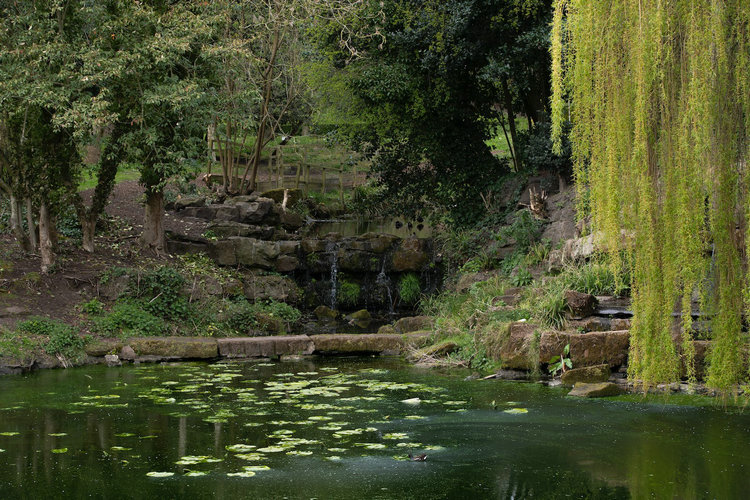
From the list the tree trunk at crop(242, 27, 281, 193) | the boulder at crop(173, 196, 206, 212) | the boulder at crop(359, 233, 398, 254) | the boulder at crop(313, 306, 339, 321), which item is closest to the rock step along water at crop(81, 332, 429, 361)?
the boulder at crop(313, 306, 339, 321)

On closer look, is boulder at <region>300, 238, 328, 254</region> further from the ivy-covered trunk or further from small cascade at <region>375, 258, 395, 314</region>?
the ivy-covered trunk

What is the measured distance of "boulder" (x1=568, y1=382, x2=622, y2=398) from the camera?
9.73 meters

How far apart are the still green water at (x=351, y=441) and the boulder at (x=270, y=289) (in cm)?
645

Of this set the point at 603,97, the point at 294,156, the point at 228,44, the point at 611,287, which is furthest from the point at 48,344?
the point at 294,156

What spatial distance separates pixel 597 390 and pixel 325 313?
9.58m

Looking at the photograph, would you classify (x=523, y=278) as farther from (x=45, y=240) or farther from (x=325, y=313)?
(x=45, y=240)

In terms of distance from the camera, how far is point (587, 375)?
10734 millimetres

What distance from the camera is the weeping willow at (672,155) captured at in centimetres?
555

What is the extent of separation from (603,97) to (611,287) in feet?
22.5

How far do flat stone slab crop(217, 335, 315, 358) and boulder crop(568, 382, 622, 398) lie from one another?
205 inches

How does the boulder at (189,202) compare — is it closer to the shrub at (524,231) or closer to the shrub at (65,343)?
the shrub at (65,343)

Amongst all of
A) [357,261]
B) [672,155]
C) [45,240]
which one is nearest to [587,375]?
[672,155]

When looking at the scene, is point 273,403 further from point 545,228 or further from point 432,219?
point 432,219

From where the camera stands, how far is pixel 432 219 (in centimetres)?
2058
